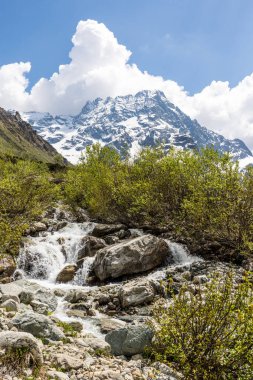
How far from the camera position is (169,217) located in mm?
40188

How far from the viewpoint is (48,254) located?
36.0m

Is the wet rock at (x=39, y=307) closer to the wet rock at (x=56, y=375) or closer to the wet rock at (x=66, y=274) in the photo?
the wet rock at (x=56, y=375)

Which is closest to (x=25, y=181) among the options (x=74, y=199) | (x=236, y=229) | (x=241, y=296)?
(x=74, y=199)

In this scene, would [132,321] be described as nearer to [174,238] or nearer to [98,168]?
[174,238]

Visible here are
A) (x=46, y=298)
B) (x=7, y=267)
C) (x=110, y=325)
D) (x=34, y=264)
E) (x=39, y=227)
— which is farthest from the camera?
(x=39, y=227)

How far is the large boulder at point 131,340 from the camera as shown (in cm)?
1455

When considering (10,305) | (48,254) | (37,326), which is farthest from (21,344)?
(48,254)

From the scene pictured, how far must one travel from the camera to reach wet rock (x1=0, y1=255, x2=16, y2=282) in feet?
100

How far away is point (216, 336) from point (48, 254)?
29132mm

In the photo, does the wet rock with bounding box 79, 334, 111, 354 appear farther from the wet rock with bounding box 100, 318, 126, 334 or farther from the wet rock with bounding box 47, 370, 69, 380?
the wet rock with bounding box 47, 370, 69, 380

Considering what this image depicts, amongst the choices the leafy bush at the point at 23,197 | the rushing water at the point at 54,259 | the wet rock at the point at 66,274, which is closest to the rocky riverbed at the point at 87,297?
the wet rock at the point at 66,274

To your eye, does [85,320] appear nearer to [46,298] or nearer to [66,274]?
[46,298]

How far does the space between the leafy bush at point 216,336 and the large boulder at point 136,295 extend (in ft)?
48.1

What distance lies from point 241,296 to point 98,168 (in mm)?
47044
